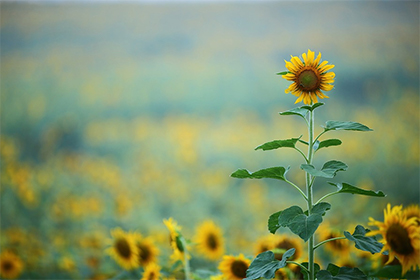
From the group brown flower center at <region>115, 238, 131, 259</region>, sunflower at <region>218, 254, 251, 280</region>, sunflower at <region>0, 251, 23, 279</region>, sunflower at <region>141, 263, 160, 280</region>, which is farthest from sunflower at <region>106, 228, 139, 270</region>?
sunflower at <region>0, 251, 23, 279</region>

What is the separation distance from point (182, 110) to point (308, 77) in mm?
1352

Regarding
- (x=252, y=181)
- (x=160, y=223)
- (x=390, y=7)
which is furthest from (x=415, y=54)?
(x=160, y=223)

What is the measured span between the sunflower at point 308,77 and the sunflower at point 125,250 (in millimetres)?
527

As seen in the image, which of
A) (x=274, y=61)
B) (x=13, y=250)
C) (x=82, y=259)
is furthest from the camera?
(x=274, y=61)

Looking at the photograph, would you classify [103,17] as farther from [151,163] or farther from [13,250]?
[13,250]

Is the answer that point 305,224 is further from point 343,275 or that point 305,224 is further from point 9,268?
point 9,268

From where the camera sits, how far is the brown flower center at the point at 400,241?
25.5 inches

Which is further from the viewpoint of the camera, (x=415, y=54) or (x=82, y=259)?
(x=415, y=54)

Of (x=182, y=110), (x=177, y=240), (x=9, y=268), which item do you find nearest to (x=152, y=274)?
(x=177, y=240)

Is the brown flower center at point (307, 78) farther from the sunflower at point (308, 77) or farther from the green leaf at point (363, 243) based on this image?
the green leaf at point (363, 243)

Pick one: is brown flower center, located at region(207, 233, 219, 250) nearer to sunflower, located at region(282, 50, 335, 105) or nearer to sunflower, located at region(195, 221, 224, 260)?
sunflower, located at region(195, 221, 224, 260)

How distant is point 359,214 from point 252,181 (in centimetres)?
43

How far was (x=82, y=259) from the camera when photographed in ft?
4.61

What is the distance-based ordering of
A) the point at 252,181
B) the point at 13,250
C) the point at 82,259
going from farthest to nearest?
the point at 252,181
the point at 13,250
the point at 82,259
